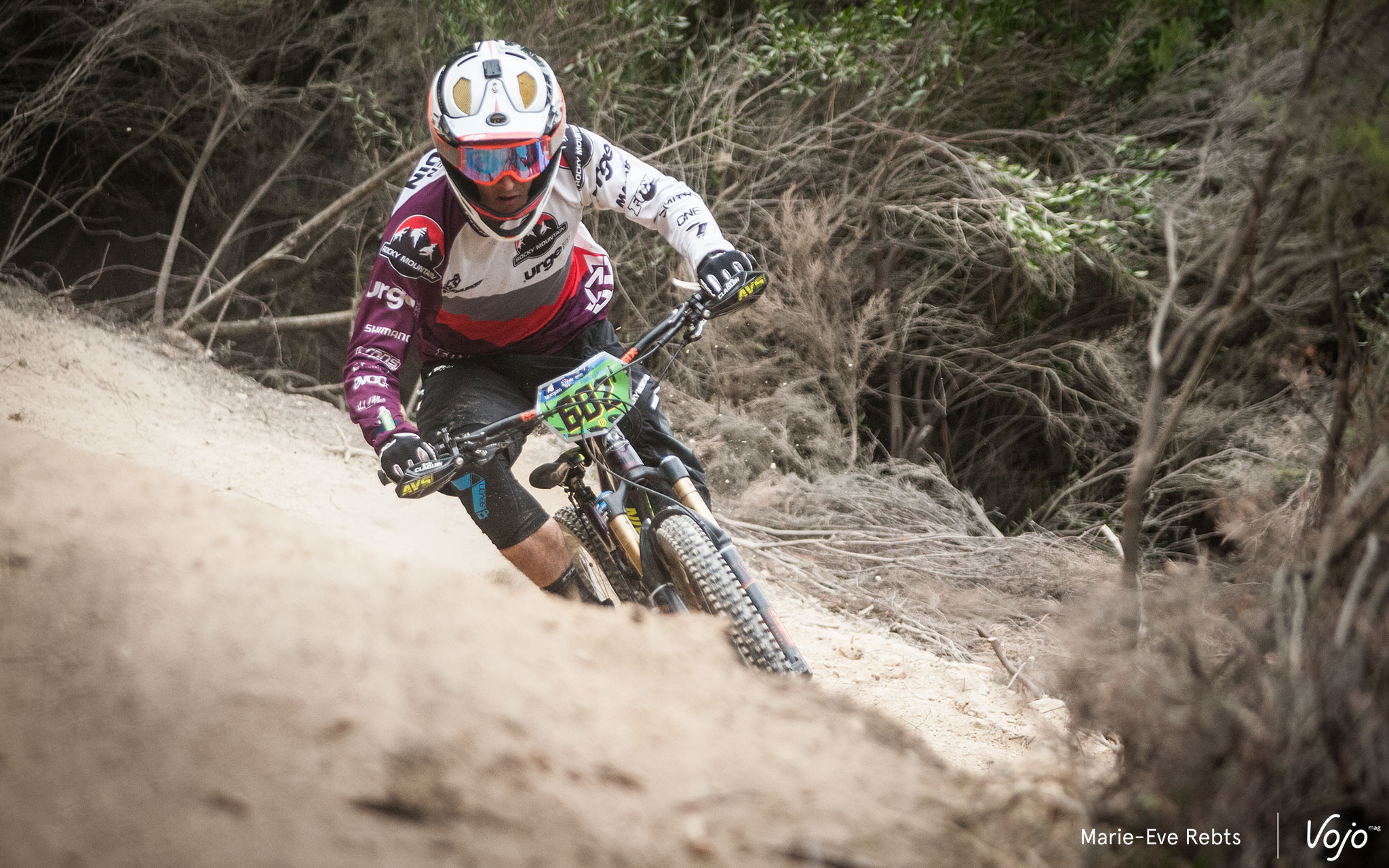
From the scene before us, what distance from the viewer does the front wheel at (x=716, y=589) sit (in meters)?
2.62

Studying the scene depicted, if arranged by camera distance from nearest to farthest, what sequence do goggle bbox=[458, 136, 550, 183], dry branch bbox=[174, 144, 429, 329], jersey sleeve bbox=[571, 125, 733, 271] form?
goggle bbox=[458, 136, 550, 183]
jersey sleeve bbox=[571, 125, 733, 271]
dry branch bbox=[174, 144, 429, 329]

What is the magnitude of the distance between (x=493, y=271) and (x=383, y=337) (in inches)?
17.8

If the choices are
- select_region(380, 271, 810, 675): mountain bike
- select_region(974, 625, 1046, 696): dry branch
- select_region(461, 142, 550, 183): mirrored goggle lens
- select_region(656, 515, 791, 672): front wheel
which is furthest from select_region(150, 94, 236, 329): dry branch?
select_region(974, 625, 1046, 696): dry branch

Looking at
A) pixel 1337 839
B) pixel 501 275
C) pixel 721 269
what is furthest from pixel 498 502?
pixel 1337 839

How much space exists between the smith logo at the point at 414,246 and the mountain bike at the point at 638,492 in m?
0.59

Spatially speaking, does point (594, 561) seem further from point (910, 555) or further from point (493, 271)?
point (910, 555)

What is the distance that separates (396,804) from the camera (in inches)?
50.4

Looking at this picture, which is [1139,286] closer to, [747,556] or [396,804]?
[747,556]

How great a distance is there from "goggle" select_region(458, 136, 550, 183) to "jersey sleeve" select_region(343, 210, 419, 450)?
34 cm

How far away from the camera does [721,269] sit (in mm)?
3148

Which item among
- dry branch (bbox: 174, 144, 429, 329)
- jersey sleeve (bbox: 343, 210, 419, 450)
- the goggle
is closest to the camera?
the goggle

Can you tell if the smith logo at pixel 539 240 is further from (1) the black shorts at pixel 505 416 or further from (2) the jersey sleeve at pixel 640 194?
(1) the black shorts at pixel 505 416

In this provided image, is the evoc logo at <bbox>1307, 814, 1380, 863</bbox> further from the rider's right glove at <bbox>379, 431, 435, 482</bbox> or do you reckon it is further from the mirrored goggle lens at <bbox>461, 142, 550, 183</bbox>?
the mirrored goggle lens at <bbox>461, 142, 550, 183</bbox>

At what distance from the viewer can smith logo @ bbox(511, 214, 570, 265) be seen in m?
3.28
